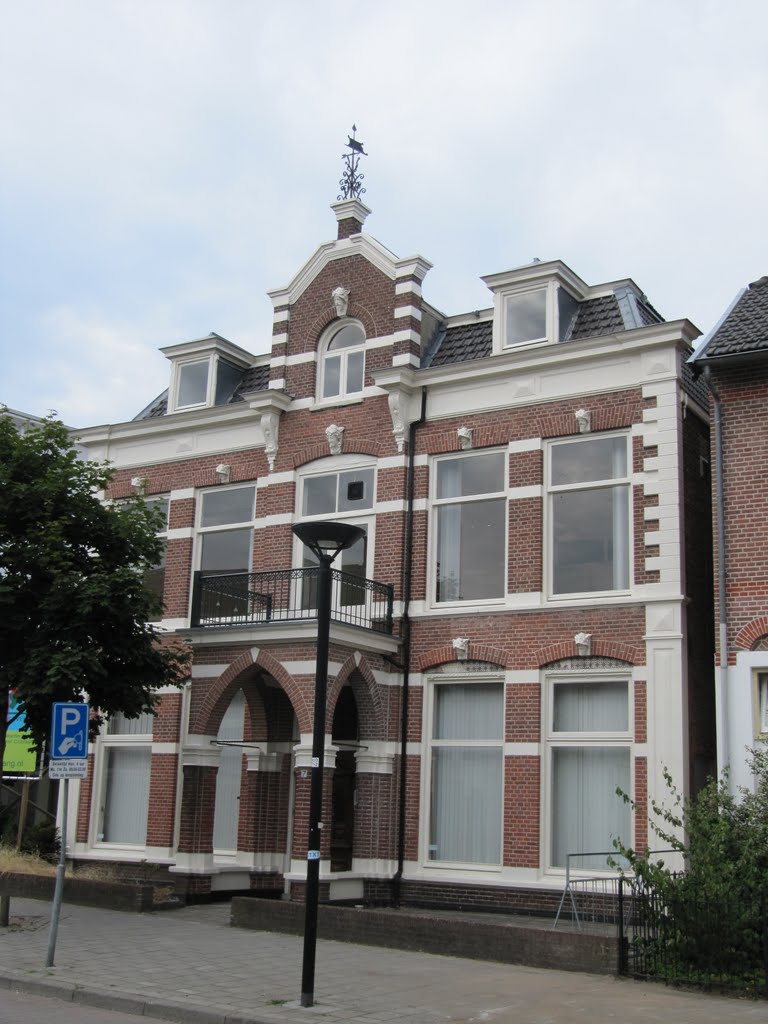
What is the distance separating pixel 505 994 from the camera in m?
11.7

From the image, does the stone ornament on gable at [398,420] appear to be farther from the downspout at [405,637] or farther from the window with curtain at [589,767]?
the window with curtain at [589,767]

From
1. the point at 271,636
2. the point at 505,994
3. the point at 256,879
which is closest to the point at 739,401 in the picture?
the point at 271,636

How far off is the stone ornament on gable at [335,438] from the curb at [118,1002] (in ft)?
35.0

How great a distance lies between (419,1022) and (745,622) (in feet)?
26.5

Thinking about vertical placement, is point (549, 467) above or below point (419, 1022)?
above

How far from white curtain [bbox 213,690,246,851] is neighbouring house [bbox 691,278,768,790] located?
8806mm

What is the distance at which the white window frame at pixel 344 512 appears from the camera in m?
20.1

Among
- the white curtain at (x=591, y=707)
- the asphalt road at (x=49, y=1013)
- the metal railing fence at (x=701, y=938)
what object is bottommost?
the asphalt road at (x=49, y=1013)

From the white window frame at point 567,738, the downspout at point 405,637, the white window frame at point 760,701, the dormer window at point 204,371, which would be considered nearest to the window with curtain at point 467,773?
the downspout at point 405,637

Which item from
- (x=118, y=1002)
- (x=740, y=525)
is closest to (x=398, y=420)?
(x=740, y=525)

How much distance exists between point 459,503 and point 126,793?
868cm

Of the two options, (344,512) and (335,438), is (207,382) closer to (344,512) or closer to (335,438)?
(335,438)

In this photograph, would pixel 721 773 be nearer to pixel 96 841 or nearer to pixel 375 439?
pixel 375 439

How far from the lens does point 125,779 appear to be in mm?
22219
